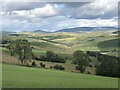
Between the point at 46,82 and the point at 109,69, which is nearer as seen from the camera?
A: the point at 46,82

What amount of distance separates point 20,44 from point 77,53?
21.3 meters

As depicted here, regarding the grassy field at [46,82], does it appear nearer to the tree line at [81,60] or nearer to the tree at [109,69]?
the tree at [109,69]

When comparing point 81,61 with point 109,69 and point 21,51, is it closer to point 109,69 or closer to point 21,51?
point 109,69

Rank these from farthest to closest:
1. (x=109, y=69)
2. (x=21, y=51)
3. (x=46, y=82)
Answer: (x=21, y=51)
(x=109, y=69)
(x=46, y=82)

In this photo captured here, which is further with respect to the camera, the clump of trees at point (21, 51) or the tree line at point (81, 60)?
the clump of trees at point (21, 51)

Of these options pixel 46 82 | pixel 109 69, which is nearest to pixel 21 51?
pixel 109 69

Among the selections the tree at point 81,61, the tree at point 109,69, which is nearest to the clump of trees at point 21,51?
the tree at point 81,61

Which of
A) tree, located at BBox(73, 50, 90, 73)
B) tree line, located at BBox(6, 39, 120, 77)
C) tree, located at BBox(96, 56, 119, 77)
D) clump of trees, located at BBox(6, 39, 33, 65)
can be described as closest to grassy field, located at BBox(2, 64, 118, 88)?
tree, located at BBox(96, 56, 119, 77)

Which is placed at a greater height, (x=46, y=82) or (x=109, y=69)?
(x=46, y=82)

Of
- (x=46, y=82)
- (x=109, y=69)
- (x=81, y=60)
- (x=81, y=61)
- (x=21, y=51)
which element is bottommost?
(x=109, y=69)

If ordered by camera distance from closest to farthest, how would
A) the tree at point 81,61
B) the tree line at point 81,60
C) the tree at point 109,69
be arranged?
the tree at point 109,69, the tree line at point 81,60, the tree at point 81,61

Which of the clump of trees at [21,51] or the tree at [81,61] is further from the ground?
the clump of trees at [21,51]

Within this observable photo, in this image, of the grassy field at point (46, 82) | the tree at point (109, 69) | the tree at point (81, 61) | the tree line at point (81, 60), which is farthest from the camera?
the tree at point (81, 61)

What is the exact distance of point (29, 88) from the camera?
1316 inches
